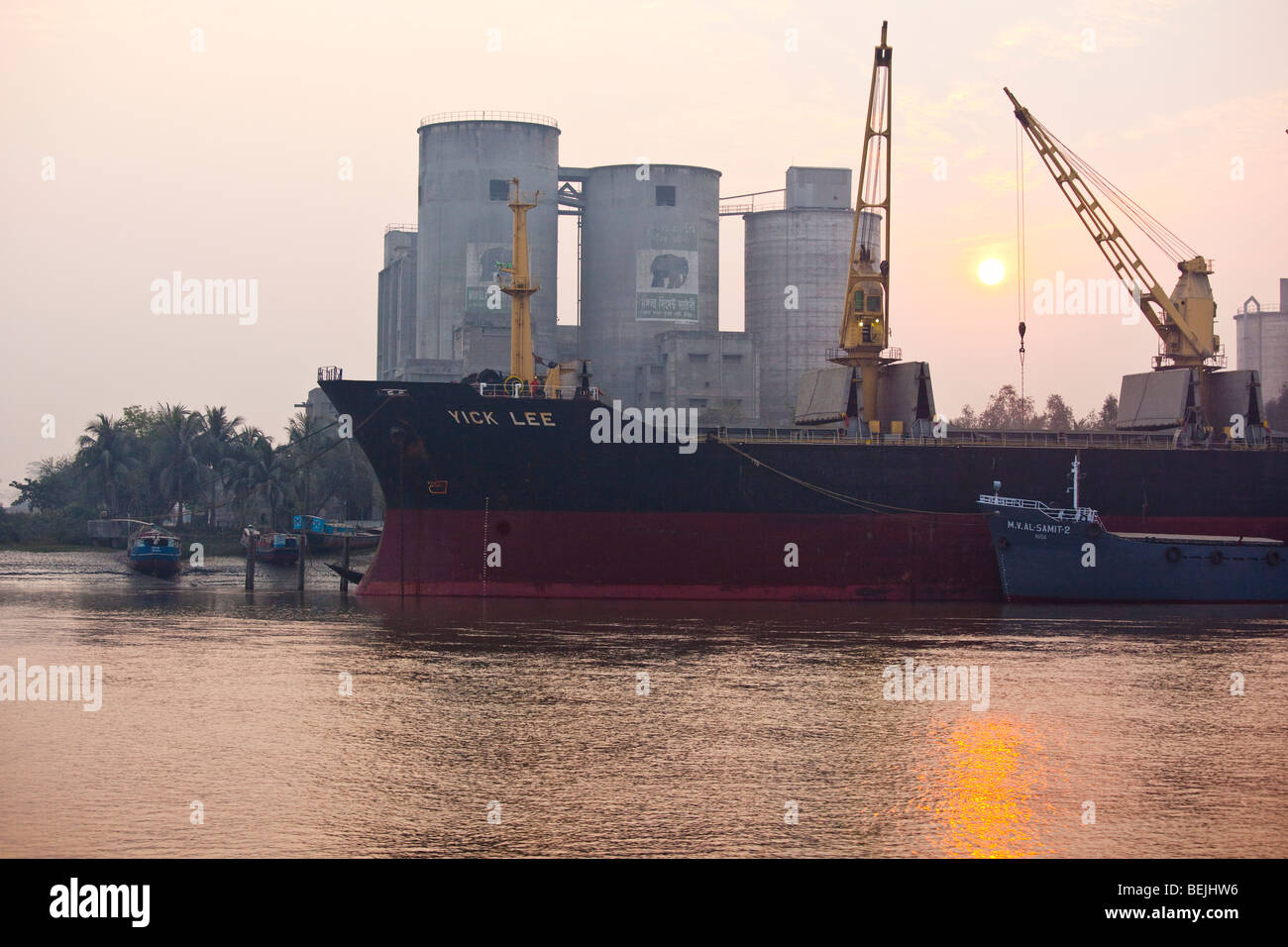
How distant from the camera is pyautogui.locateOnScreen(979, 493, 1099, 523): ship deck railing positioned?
39906 millimetres

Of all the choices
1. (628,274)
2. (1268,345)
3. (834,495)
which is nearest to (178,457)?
(628,274)

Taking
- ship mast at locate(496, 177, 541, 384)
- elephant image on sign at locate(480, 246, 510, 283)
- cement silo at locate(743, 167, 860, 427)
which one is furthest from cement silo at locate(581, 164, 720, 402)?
ship mast at locate(496, 177, 541, 384)

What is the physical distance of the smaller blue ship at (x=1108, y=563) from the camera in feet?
131

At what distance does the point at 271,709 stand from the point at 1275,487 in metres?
36.9

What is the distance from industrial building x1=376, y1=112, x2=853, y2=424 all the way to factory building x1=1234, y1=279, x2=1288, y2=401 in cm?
8205

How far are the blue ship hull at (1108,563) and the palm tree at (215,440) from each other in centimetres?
6098

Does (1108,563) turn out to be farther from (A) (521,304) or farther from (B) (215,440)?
(B) (215,440)

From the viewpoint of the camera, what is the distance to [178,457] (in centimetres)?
8475

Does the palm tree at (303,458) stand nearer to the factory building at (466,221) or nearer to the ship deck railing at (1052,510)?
the factory building at (466,221)

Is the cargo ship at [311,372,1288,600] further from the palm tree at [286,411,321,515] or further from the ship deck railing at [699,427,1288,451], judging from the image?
the palm tree at [286,411,321,515]
